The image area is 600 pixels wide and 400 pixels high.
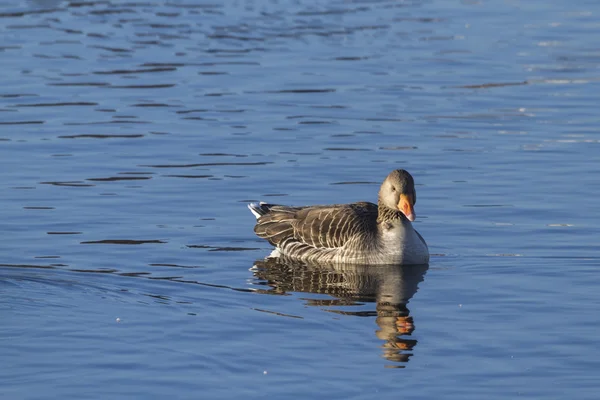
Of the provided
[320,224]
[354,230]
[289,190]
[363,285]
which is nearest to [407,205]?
[354,230]

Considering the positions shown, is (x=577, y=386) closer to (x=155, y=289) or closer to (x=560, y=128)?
(x=155, y=289)

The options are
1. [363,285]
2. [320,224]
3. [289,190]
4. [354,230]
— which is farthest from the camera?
[289,190]

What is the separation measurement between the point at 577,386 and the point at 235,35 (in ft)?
66.0

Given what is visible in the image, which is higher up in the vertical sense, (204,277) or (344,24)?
(344,24)

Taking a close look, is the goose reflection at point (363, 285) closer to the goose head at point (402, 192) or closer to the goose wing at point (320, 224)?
the goose wing at point (320, 224)

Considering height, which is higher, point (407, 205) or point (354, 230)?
point (407, 205)

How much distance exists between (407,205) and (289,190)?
3.30 m

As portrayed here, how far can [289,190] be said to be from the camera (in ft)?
61.6

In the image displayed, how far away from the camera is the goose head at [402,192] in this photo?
51.8 feet

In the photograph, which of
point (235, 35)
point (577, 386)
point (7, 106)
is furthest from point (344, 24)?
point (577, 386)

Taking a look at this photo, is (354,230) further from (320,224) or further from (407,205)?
(407,205)

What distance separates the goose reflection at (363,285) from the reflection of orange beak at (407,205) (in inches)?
25.0

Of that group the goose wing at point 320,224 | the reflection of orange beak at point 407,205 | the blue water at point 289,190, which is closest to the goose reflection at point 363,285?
the blue water at point 289,190

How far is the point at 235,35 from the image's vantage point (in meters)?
30.2
